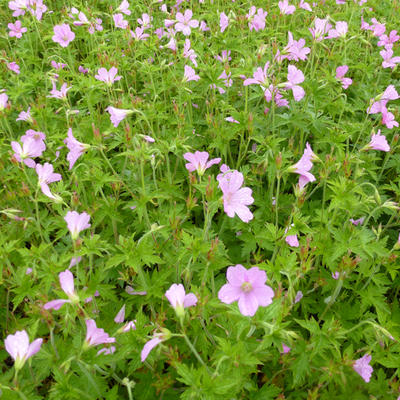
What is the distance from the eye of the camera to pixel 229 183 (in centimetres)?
190

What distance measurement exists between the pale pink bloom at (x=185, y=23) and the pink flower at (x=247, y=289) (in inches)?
127

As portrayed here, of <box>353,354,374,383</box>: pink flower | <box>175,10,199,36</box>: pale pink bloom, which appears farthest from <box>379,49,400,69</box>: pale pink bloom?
<box>353,354,374,383</box>: pink flower

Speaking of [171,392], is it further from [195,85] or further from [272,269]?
[195,85]

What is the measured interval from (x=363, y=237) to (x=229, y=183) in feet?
2.96

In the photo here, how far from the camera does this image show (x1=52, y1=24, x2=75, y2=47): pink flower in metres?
3.72

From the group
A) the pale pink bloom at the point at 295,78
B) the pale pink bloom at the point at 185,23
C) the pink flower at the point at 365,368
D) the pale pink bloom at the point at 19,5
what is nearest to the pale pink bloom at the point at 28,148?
the pale pink bloom at the point at 295,78

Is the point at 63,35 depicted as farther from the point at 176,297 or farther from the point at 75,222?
the point at 176,297

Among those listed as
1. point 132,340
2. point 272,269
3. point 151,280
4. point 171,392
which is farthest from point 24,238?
point 272,269

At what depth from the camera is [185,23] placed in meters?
4.14

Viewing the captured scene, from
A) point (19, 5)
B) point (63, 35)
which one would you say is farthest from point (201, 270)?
point (19, 5)

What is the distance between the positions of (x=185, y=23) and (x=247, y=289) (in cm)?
352

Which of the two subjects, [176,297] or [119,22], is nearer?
[176,297]

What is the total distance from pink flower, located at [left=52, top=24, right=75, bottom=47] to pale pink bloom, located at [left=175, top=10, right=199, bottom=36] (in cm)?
112

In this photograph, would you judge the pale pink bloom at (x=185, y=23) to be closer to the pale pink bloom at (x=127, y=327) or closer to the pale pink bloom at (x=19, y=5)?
the pale pink bloom at (x=19, y=5)
